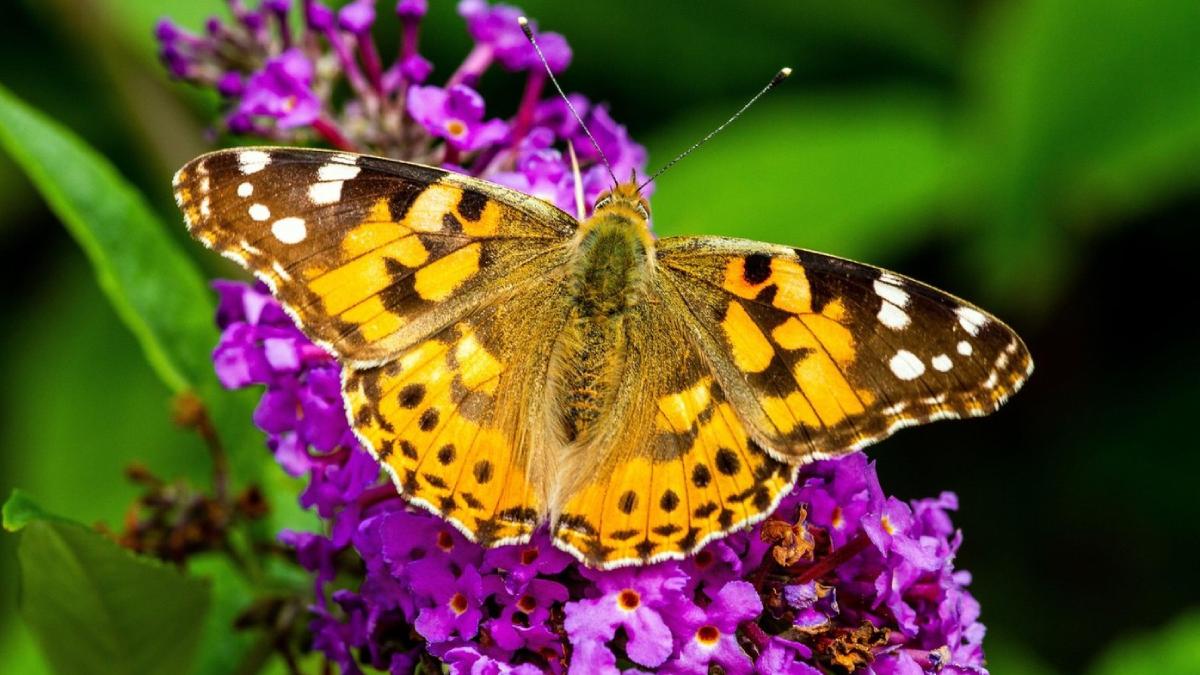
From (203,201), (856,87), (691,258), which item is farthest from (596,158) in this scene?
(856,87)

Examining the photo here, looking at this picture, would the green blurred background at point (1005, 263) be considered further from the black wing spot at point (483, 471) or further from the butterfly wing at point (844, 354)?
the black wing spot at point (483, 471)

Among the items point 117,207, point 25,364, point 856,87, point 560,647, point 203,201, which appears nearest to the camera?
point 560,647

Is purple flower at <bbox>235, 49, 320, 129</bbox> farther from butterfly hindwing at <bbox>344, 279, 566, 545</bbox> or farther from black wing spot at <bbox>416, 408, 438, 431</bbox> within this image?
black wing spot at <bbox>416, 408, 438, 431</bbox>

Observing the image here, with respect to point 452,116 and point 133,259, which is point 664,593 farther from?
point 133,259

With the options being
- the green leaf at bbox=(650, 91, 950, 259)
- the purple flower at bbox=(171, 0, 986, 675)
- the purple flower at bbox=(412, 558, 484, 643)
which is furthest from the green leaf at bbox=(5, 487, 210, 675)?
the green leaf at bbox=(650, 91, 950, 259)

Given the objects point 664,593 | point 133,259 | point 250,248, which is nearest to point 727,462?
point 664,593

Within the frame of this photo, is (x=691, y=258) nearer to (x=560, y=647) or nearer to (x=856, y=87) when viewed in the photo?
(x=560, y=647)
